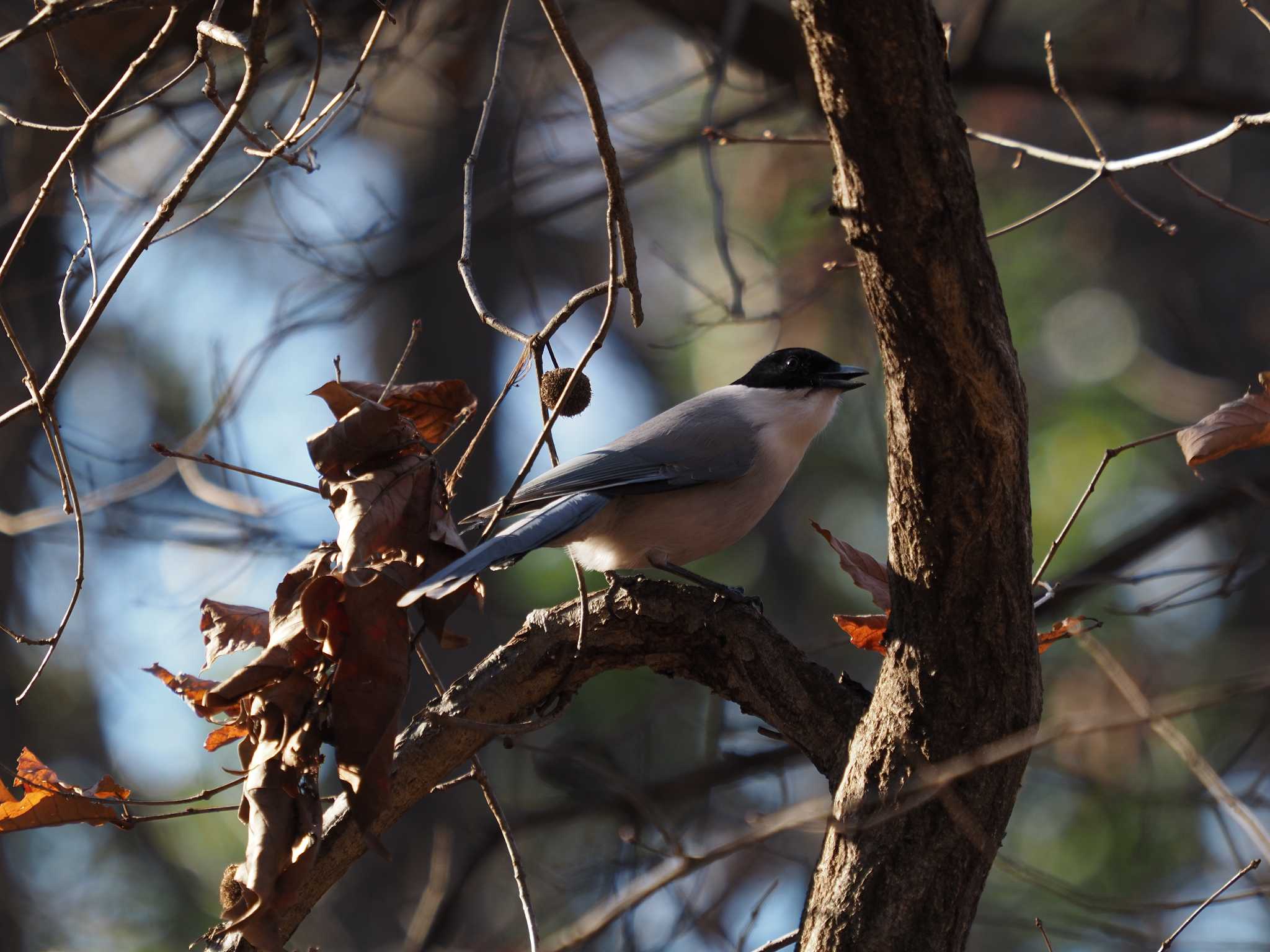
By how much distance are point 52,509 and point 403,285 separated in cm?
221

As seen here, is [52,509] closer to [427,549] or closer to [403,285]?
[403,285]

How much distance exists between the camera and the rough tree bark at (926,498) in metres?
1.67

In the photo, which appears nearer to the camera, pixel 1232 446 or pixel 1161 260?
pixel 1232 446

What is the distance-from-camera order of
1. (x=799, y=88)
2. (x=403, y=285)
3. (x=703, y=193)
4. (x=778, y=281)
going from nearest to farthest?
(x=799, y=88)
(x=403, y=285)
(x=778, y=281)
(x=703, y=193)

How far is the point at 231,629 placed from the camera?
7.09ft

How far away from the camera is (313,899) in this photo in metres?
2.39

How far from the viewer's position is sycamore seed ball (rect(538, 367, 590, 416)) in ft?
7.31

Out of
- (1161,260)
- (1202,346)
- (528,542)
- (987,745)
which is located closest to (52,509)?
(528,542)

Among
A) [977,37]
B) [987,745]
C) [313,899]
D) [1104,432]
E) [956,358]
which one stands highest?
[977,37]

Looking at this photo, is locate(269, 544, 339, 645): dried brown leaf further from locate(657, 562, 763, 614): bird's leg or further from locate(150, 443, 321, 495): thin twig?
locate(657, 562, 763, 614): bird's leg

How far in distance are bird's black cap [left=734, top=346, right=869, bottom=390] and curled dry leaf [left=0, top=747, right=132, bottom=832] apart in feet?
8.35

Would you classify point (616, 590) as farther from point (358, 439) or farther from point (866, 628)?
point (358, 439)

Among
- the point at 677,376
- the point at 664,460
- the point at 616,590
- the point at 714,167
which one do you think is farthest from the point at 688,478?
the point at 677,376

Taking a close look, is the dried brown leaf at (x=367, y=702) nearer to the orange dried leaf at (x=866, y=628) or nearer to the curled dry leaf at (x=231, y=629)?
the curled dry leaf at (x=231, y=629)
